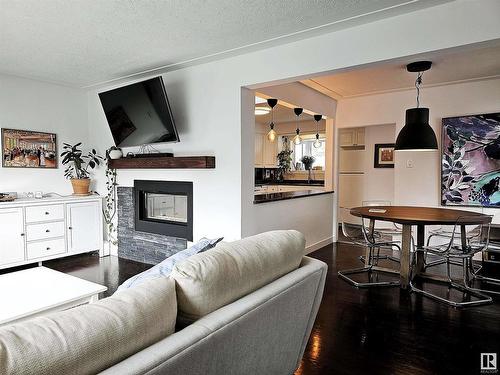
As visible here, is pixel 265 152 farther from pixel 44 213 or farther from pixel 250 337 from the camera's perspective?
pixel 250 337

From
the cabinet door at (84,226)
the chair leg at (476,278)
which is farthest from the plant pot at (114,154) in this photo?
the chair leg at (476,278)

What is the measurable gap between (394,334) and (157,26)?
3.00 m

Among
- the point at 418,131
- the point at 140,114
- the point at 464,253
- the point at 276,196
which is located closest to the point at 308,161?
the point at 276,196

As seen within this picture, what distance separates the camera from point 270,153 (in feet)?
26.7

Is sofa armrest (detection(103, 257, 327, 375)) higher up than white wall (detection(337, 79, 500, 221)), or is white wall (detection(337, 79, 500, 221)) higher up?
white wall (detection(337, 79, 500, 221))

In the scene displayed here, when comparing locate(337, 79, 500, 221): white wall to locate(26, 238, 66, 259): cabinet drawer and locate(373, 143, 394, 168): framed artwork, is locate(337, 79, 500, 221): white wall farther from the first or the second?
locate(26, 238, 66, 259): cabinet drawer

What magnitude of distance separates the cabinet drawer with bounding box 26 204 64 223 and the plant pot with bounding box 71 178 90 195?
0.39m

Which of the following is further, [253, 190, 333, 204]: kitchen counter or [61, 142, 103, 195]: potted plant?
[61, 142, 103, 195]: potted plant

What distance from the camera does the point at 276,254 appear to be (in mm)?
1568

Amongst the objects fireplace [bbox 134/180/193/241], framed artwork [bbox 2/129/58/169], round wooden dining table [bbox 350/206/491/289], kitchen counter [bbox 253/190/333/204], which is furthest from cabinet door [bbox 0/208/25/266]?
round wooden dining table [bbox 350/206/491/289]

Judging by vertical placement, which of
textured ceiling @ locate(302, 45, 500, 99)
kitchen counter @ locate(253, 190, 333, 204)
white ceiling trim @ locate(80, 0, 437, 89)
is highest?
textured ceiling @ locate(302, 45, 500, 99)

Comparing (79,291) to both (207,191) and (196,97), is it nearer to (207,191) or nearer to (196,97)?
(207,191)

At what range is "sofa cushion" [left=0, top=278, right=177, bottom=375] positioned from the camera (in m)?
0.74

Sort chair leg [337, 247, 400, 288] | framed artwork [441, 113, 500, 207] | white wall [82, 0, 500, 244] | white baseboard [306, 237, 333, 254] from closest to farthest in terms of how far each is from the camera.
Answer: white wall [82, 0, 500, 244]
chair leg [337, 247, 400, 288]
framed artwork [441, 113, 500, 207]
white baseboard [306, 237, 333, 254]
